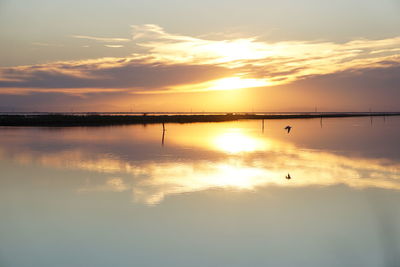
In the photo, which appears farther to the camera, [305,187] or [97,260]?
[305,187]

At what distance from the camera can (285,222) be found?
47.5 feet

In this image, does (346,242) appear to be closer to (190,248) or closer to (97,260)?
(190,248)

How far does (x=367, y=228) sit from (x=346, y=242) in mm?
2028

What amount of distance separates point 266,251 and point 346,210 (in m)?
5.84

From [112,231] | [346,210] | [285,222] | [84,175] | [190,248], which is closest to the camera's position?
[190,248]

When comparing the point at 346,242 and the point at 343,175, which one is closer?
the point at 346,242

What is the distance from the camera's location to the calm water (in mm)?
11812

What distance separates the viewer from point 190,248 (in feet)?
39.9

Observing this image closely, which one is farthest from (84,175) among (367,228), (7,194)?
(367,228)

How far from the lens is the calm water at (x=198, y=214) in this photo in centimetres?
1181

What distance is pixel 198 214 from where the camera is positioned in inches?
599

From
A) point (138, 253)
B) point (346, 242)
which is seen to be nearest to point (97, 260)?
point (138, 253)

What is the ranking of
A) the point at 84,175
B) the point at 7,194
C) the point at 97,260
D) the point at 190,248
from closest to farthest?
the point at 97,260 → the point at 190,248 → the point at 7,194 → the point at 84,175

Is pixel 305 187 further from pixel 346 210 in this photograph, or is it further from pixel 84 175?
pixel 84 175
